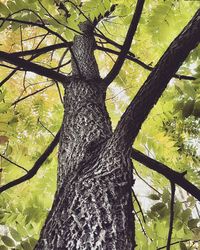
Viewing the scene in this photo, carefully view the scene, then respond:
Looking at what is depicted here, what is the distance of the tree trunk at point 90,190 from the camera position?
121 cm

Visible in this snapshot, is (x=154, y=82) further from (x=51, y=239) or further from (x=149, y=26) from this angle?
(x=149, y=26)

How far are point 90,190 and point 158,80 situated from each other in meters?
0.56

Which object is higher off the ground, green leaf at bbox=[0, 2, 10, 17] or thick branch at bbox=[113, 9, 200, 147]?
green leaf at bbox=[0, 2, 10, 17]

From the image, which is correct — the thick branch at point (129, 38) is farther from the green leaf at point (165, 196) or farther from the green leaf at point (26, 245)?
the green leaf at point (26, 245)

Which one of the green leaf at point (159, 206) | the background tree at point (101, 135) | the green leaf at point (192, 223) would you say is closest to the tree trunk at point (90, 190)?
the background tree at point (101, 135)

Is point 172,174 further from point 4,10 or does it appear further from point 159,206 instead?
point 4,10

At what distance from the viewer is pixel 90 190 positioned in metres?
1.42

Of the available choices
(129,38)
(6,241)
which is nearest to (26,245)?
(6,241)

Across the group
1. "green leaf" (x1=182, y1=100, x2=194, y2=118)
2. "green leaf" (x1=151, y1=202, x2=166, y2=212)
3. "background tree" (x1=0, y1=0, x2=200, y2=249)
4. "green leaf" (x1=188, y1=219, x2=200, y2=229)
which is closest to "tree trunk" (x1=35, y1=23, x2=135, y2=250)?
"background tree" (x1=0, y1=0, x2=200, y2=249)

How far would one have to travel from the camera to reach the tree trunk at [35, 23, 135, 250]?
121 centimetres

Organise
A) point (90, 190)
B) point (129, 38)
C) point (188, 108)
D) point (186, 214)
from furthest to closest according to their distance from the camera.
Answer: point (129, 38) < point (186, 214) < point (188, 108) < point (90, 190)

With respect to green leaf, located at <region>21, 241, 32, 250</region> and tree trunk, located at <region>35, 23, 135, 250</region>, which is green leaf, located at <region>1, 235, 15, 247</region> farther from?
tree trunk, located at <region>35, 23, 135, 250</region>

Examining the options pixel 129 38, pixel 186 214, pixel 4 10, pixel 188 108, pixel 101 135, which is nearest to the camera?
pixel 4 10

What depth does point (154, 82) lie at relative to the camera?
1448mm
